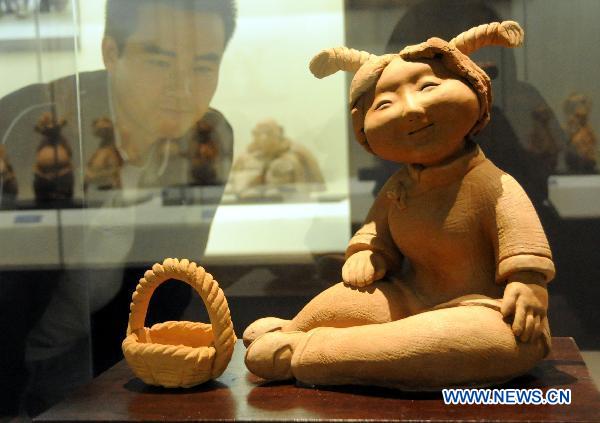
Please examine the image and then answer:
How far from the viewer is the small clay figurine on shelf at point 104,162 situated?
2.06m

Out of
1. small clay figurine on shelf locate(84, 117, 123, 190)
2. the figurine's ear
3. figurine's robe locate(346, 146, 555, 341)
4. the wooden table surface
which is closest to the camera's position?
the wooden table surface

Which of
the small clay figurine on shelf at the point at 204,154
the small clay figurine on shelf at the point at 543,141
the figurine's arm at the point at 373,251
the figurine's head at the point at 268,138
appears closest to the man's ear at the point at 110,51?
the small clay figurine on shelf at the point at 204,154

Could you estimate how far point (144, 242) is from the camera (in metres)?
2.05

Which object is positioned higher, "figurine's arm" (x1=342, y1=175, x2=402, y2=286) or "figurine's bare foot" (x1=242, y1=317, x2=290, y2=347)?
"figurine's arm" (x1=342, y1=175, x2=402, y2=286)

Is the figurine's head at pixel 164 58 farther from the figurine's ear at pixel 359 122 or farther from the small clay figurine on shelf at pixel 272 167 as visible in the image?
the figurine's ear at pixel 359 122

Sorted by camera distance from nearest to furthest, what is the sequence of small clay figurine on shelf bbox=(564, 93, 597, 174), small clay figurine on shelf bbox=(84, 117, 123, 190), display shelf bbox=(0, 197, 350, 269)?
small clay figurine on shelf bbox=(564, 93, 597, 174) < display shelf bbox=(0, 197, 350, 269) < small clay figurine on shelf bbox=(84, 117, 123, 190)

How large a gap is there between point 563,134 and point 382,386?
83 cm

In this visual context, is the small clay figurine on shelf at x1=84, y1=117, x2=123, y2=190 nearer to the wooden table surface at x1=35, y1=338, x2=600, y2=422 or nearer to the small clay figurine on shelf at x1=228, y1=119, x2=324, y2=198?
the small clay figurine on shelf at x1=228, y1=119, x2=324, y2=198

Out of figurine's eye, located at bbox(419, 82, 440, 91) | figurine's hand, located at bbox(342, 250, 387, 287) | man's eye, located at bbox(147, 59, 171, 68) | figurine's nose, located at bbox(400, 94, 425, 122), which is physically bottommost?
figurine's hand, located at bbox(342, 250, 387, 287)

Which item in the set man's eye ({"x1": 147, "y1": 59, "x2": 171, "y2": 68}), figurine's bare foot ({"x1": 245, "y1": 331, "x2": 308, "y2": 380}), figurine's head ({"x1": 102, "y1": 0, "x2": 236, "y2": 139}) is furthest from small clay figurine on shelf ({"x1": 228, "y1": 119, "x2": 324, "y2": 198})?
figurine's bare foot ({"x1": 245, "y1": 331, "x2": 308, "y2": 380})

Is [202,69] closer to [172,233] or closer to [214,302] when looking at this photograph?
[172,233]

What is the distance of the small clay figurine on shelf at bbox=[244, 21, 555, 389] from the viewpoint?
4.17 feet

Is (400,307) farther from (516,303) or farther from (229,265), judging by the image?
(229,265)

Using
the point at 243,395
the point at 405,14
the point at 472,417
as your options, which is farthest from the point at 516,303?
the point at 405,14
